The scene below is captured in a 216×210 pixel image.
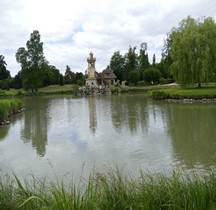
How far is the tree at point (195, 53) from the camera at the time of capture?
111 feet

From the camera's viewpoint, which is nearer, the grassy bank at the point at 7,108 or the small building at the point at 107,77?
the grassy bank at the point at 7,108

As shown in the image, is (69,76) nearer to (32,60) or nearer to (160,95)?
(32,60)

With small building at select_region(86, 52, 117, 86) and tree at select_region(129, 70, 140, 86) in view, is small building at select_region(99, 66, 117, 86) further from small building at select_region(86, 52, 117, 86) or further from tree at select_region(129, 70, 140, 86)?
tree at select_region(129, 70, 140, 86)

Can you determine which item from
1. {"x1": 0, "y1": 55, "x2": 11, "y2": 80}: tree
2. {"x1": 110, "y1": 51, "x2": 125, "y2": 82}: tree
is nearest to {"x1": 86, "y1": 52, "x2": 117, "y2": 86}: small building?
{"x1": 110, "y1": 51, "x2": 125, "y2": 82}: tree

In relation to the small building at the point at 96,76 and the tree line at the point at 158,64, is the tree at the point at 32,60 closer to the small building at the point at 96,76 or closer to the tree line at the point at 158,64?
the tree line at the point at 158,64

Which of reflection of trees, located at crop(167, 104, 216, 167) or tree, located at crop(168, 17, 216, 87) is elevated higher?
tree, located at crop(168, 17, 216, 87)

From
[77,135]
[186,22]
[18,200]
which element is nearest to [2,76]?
[186,22]

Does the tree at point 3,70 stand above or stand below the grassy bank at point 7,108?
above

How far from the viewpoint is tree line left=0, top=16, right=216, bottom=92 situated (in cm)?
3456

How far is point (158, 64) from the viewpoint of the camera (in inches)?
3174

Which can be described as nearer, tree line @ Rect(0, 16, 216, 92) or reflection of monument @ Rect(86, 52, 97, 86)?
tree line @ Rect(0, 16, 216, 92)

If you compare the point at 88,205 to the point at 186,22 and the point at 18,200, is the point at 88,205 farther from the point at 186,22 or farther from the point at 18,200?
the point at 186,22

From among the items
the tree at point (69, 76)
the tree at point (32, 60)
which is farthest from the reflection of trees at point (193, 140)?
the tree at point (69, 76)

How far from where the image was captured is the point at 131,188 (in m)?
4.39
